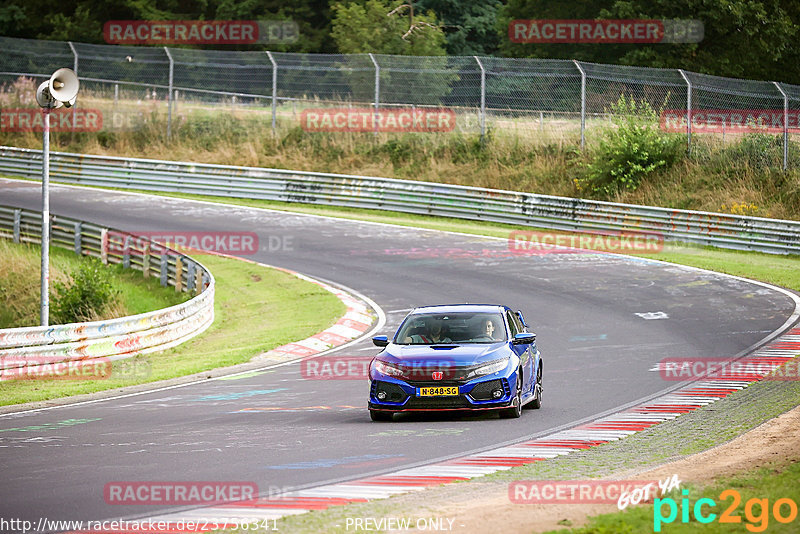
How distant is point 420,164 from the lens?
40.4 metres

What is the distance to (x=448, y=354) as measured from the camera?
12641 millimetres

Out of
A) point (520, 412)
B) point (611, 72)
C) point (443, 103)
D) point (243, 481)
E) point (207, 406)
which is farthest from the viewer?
point (443, 103)

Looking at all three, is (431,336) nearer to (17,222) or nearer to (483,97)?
(17,222)

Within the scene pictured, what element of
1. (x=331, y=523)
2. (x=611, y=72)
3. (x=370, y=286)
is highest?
(x=611, y=72)

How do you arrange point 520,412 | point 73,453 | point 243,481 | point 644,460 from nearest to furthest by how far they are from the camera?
1. point 243,481
2. point 644,460
3. point 73,453
4. point 520,412

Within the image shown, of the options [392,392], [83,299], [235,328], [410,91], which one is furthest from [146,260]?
[392,392]

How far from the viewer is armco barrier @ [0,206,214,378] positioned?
17.1 metres

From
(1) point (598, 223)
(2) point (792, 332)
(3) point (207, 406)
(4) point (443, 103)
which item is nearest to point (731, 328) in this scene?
(2) point (792, 332)

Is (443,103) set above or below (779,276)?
above

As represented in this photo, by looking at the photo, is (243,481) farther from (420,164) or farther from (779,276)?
(420,164)

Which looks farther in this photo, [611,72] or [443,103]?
[443,103]

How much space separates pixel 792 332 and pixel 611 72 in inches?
737

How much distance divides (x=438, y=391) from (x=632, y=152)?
24.7m

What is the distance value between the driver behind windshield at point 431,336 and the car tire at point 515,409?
3.66ft
